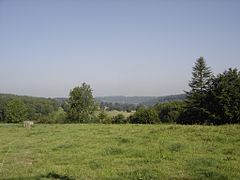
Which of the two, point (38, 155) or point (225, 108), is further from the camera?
point (225, 108)

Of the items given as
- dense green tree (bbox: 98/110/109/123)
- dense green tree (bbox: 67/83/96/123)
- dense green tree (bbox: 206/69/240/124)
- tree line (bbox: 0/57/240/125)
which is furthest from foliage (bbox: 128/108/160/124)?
dense green tree (bbox: 206/69/240/124)

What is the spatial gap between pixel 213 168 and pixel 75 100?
6271cm

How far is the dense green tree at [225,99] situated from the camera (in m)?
53.8

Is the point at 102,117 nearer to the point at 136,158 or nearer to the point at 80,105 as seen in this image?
the point at 80,105

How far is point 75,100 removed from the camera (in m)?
73.1

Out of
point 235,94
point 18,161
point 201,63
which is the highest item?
point 201,63

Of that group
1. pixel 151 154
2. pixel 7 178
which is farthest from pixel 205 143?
pixel 7 178

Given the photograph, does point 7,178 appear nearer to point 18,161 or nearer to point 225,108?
point 18,161

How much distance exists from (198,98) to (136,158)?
54815mm

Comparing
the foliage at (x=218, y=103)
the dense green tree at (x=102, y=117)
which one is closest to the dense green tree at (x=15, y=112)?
the dense green tree at (x=102, y=117)

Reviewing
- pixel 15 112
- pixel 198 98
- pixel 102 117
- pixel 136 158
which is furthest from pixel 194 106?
pixel 136 158

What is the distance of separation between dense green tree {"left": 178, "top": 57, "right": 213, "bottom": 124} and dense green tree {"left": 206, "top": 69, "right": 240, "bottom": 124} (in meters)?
1.52

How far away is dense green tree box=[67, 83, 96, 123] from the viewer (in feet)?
238

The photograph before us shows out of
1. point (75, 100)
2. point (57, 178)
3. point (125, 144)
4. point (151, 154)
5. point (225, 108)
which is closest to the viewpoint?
point (57, 178)
